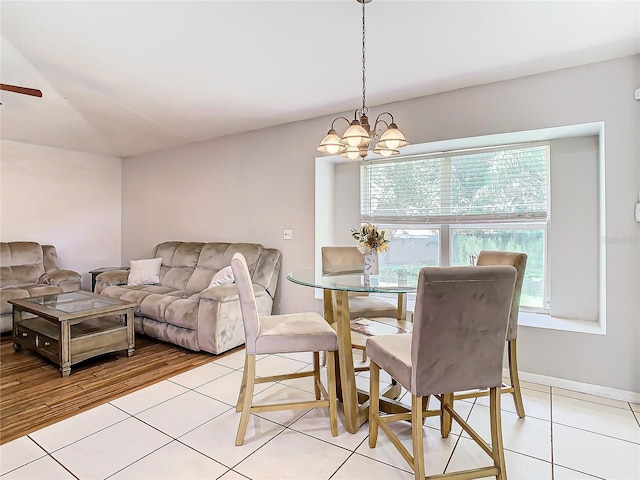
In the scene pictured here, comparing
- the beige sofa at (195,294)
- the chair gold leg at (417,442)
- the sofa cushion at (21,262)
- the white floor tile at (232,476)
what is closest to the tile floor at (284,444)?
the white floor tile at (232,476)

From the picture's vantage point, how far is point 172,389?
104 inches

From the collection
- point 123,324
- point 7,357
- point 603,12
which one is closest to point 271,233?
point 123,324

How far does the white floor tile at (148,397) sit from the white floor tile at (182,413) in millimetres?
63

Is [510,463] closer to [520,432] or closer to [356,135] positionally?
[520,432]

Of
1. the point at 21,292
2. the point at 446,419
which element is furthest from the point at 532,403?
the point at 21,292

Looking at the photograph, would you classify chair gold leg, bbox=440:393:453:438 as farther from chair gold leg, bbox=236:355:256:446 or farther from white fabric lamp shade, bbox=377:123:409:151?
white fabric lamp shade, bbox=377:123:409:151

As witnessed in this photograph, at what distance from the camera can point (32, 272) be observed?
458cm

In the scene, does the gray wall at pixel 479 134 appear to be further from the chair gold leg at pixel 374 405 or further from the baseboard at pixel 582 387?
the chair gold leg at pixel 374 405

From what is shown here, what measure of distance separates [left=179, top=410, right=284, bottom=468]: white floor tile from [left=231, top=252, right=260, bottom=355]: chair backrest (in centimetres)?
50

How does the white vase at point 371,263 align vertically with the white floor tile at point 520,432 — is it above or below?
above

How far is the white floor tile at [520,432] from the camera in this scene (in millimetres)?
1920

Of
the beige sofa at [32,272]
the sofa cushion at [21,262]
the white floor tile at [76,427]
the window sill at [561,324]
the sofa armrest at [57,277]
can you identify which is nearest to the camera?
the white floor tile at [76,427]

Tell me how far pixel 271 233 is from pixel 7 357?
108 inches

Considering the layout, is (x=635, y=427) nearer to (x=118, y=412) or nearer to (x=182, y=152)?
(x=118, y=412)
